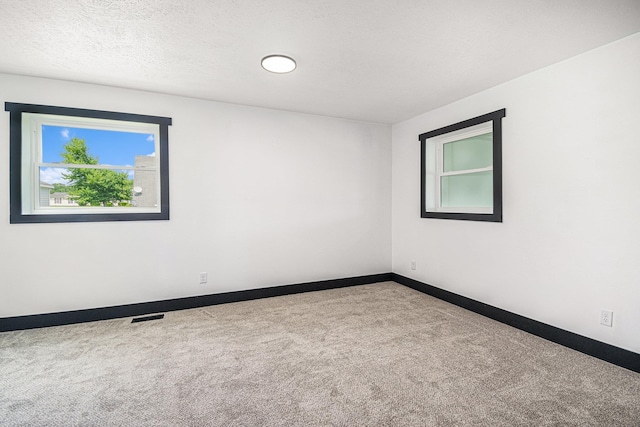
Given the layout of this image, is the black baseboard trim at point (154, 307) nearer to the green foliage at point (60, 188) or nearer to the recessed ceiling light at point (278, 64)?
the green foliage at point (60, 188)

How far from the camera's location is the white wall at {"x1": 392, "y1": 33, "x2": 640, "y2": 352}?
2.22 metres

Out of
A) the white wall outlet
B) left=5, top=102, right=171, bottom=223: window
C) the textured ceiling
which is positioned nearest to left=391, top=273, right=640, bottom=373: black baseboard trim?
the white wall outlet

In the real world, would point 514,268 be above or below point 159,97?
below

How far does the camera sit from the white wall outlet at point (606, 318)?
7.55 feet

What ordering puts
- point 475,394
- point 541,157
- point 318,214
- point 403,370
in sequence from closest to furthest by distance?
point 475,394 → point 403,370 → point 541,157 → point 318,214

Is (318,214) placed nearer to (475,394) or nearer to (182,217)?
(182,217)

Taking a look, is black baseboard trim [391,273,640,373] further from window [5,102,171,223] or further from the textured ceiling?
window [5,102,171,223]

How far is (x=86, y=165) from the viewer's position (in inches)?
126

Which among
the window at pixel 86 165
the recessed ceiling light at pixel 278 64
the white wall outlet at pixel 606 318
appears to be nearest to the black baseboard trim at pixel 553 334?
the white wall outlet at pixel 606 318

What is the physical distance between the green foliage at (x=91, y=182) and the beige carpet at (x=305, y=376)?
131 centimetres

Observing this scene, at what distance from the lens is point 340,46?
7.75ft

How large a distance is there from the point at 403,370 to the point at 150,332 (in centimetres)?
231

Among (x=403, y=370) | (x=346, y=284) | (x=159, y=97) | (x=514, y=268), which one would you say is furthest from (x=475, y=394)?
(x=159, y=97)

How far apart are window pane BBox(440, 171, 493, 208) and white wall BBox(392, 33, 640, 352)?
298 mm
